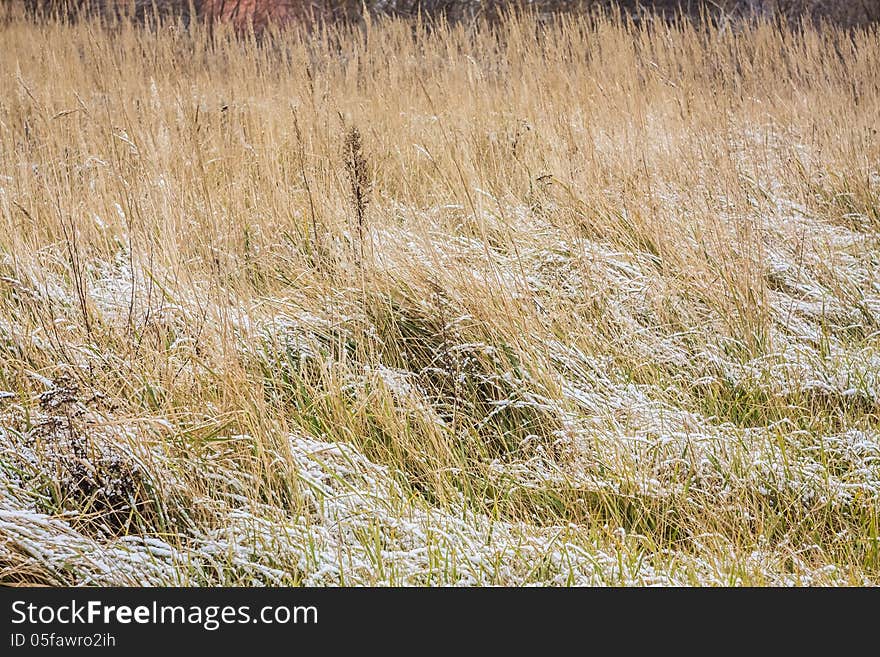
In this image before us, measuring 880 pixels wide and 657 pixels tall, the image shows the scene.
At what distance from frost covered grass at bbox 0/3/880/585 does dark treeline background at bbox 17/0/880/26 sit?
333 cm

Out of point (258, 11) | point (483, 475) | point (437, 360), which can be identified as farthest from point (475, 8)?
point (483, 475)

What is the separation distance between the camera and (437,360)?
7.18ft

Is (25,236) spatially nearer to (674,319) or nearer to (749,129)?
(674,319)

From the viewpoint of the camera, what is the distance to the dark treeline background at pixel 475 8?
6.68 metres

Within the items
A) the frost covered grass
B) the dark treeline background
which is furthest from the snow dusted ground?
the dark treeline background

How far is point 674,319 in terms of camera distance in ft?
8.00

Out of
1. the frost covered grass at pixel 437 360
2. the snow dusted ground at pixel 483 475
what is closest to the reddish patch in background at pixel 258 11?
the frost covered grass at pixel 437 360

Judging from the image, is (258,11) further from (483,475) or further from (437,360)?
(483,475)

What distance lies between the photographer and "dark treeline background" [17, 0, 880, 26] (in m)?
6.68

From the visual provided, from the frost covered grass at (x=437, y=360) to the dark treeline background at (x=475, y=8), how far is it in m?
3.33

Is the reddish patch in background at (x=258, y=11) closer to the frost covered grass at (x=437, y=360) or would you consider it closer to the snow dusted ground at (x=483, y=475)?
the frost covered grass at (x=437, y=360)

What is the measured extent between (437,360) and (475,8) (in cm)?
557

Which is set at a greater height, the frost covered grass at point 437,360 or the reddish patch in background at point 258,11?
the reddish patch in background at point 258,11

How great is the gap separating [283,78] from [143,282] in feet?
9.92
